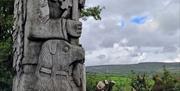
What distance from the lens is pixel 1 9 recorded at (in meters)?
31.1

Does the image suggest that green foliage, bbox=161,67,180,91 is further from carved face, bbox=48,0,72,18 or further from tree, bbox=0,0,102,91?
carved face, bbox=48,0,72,18

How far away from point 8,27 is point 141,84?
16.0m

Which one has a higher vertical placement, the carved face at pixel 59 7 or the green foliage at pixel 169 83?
the carved face at pixel 59 7

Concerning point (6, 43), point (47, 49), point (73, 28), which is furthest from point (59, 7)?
point (6, 43)

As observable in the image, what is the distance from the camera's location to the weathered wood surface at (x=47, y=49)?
8.92 metres

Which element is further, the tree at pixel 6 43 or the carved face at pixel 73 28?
the tree at pixel 6 43

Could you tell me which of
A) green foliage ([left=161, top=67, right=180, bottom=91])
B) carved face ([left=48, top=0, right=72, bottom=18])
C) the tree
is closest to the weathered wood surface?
carved face ([left=48, top=0, right=72, bottom=18])

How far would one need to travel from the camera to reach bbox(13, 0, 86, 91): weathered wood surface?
8922 millimetres

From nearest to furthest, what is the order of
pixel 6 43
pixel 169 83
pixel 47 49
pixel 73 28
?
pixel 47 49
pixel 73 28
pixel 6 43
pixel 169 83

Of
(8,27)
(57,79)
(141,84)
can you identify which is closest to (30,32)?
(57,79)

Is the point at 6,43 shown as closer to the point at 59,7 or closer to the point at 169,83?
the point at 169,83

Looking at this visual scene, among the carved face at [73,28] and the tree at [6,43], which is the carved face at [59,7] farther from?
the tree at [6,43]

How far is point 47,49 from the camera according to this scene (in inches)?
353

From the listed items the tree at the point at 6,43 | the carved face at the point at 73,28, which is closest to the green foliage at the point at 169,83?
the tree at the point at 6,43
